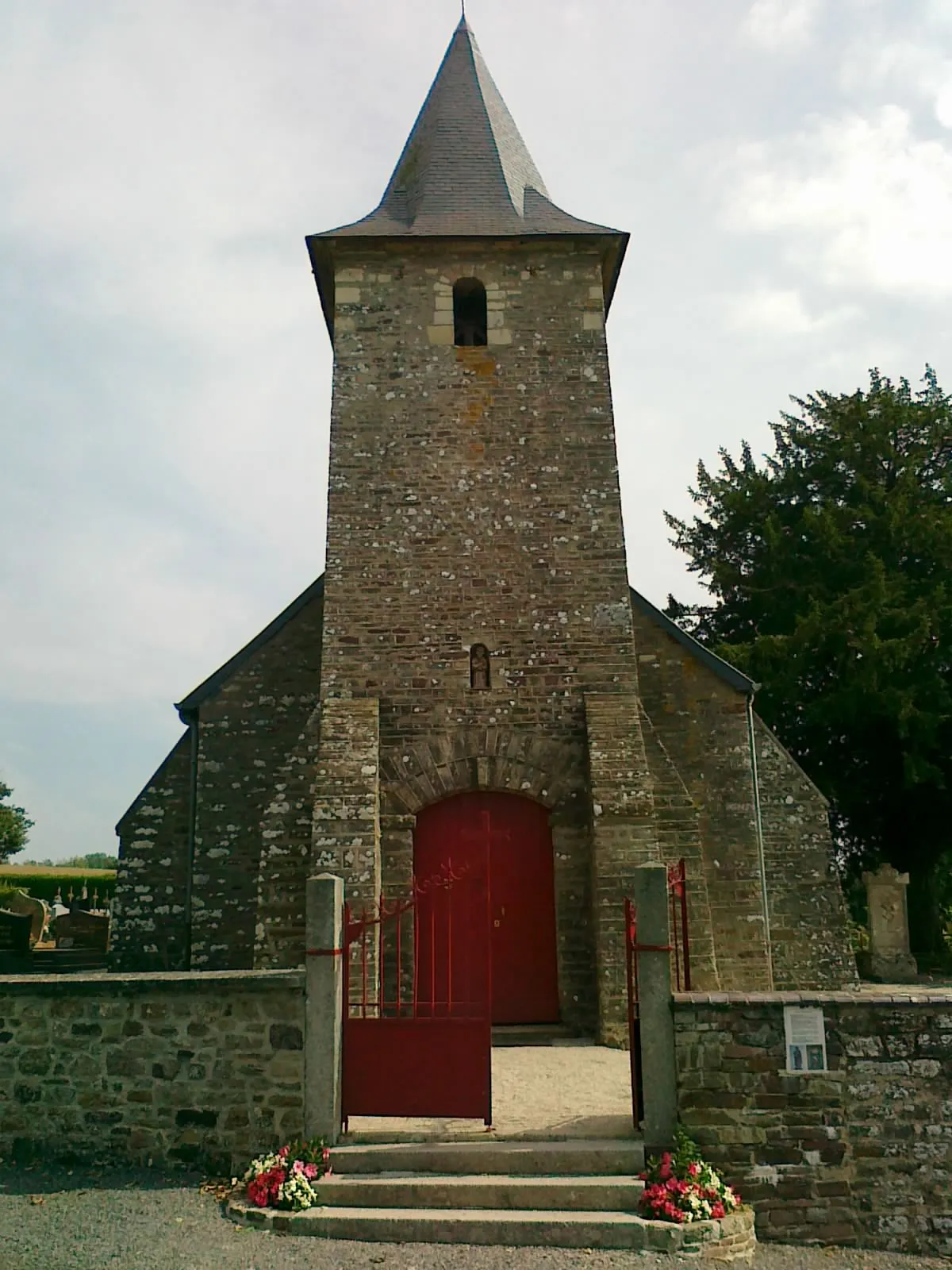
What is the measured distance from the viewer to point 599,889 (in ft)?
34.1

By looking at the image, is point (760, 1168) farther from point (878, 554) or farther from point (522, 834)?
point (878, 554)

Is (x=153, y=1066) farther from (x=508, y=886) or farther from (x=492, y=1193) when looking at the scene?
(x=508, y=886)

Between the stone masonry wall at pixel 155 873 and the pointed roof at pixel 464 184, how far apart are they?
7.16 meters

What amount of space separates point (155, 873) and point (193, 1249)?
25.6 feet

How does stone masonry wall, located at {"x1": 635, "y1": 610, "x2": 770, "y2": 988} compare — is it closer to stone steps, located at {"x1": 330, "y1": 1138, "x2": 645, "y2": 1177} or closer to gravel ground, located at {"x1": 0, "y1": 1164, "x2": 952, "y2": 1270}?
stone steps, located at {"x1": 330, "y1": 1138, "x2": 645, "y2": 1177}

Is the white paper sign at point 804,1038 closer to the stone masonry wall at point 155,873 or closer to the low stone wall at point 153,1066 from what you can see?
the low stone wall at point 153,1066

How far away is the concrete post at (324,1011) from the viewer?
276 inches

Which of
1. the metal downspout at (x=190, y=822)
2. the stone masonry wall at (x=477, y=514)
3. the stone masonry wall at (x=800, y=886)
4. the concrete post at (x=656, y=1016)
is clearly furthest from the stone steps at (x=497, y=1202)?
the stone masonry wall at (x=800, y=886)

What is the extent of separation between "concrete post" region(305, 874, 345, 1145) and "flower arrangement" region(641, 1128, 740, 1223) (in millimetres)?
2127

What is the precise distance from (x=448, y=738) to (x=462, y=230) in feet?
21.5

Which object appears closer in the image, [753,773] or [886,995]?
[886,995]

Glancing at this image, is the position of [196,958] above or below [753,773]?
below

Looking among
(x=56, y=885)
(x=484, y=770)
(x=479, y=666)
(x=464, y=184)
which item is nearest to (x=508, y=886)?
(x=484, y=770)

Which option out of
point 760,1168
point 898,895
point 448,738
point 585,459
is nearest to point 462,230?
point 585,459
